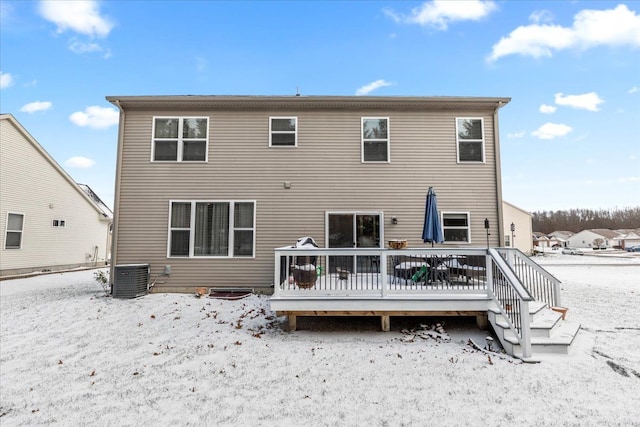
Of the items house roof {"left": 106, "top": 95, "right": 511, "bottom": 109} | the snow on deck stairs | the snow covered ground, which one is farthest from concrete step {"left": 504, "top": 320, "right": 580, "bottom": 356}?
house roof {"left": 106, "top": 95, "right": 511, "bottom": 109}

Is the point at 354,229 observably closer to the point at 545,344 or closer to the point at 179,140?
the point at 545,344

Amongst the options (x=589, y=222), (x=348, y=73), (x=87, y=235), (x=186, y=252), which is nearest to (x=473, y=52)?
(x=348, y=73)

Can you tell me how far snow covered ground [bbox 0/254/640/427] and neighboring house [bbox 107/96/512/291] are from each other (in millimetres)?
2332

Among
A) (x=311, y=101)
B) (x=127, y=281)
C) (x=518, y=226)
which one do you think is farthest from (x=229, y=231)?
(x=518, y=226)

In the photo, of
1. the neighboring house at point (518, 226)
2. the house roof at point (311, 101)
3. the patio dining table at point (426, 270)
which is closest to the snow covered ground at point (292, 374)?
the patio dining table at point (426, 270)

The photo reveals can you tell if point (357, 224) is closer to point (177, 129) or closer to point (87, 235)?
point (177, 129)

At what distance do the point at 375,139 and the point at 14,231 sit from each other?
1494 centimetres

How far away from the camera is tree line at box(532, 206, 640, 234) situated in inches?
3091

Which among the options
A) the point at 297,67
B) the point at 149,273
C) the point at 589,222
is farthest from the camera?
the point at 589,222

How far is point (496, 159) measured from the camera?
880cm

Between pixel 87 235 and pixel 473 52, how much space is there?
21.5m

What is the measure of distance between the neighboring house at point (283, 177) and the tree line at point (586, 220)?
8447 cm

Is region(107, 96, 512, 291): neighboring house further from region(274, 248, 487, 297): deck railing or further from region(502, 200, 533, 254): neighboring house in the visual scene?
region(502, 200, 533, 254): neighboring house

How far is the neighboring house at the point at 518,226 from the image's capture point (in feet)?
98.7
